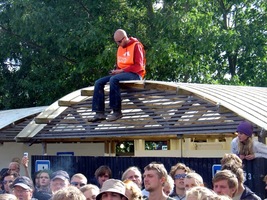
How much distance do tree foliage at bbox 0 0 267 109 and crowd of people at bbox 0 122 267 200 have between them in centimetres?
1055

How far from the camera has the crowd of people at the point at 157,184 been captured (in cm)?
548

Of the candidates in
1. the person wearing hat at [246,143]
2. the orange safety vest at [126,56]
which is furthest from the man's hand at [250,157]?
the orange safety vest at [126,56]

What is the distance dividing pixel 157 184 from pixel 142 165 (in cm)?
426

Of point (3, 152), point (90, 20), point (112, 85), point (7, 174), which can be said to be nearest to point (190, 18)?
point (90, 20)

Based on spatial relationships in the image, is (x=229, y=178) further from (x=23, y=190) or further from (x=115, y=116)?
(x=115, y=116)

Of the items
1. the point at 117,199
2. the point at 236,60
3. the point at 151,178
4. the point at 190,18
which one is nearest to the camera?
the point at 117,199

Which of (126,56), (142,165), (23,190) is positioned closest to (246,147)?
(142,165)

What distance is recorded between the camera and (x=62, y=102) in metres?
13.7

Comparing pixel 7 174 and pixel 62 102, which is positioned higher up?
pixel 62 102

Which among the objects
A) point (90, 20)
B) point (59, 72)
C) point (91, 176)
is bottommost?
point (91, 176)

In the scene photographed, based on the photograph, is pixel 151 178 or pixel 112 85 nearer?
pixel 151 178

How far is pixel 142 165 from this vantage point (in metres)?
11.0

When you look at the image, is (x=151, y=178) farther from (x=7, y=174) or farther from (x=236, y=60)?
(x=236, y=60)

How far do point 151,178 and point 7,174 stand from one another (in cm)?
442
